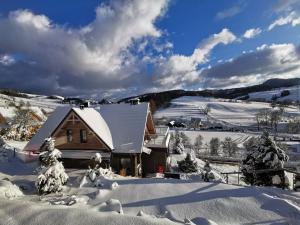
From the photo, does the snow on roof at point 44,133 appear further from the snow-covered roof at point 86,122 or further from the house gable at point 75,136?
the house gable at point 75,136

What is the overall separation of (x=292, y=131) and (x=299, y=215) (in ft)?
399

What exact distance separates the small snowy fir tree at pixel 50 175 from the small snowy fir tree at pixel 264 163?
14031 millimetres

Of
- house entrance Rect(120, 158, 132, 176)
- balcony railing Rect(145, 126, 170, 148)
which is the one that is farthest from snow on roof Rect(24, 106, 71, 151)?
balcony railing Rect(145, 126, 170, 148)

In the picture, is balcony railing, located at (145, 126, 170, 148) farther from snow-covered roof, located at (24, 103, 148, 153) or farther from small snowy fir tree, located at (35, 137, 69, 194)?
small snowy fir tree, located at (35, 137, 69, 194)

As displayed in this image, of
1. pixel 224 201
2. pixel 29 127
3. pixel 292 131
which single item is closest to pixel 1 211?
pixel 224 201

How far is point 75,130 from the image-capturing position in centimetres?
3016

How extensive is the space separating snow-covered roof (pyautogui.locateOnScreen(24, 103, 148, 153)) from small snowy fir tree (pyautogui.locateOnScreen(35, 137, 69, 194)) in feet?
33.4

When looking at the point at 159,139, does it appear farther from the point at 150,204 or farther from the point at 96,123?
the point at 150,204

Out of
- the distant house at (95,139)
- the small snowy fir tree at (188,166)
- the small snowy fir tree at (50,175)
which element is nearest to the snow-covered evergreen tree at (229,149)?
the small snowy fir tree at (188,166)

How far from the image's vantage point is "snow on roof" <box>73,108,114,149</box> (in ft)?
96.7

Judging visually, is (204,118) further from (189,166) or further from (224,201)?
(224,201)

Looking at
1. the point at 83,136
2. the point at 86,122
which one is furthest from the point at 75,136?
the point at 86,122

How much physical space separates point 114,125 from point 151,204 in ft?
58.7

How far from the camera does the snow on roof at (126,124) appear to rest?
2969cm
